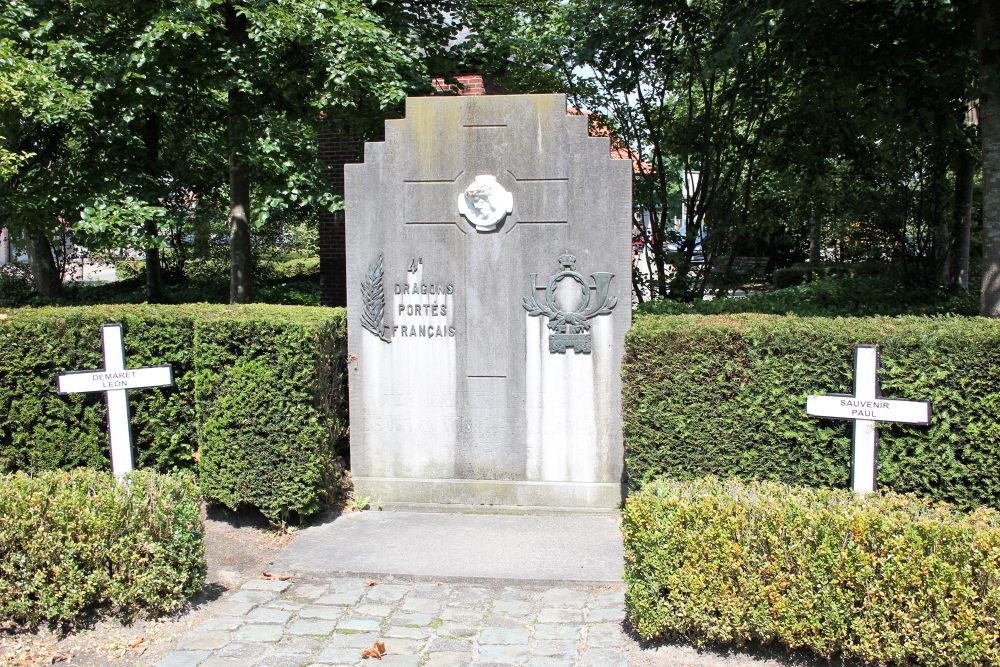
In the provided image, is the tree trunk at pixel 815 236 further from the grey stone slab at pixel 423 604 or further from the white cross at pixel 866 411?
the grey stone slab at pixel 423 604

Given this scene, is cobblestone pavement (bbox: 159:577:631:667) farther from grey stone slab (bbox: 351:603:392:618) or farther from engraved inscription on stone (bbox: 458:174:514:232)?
engraved inscription on stone (bbox: 458:174:514:232)

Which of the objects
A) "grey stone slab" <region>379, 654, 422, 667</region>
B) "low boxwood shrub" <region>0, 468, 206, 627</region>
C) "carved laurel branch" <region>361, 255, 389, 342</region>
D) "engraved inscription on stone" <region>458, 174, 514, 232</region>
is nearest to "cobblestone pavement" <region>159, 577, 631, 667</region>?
"grey stone slab" <region>379, 654, 422, 667</region>

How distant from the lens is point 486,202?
6.81 metres

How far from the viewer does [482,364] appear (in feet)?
22.8

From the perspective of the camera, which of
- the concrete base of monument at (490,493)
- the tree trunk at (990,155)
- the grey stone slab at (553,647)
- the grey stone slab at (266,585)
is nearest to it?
the grey stone slab at (553,647)

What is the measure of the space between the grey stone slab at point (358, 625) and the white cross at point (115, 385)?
7.83ft

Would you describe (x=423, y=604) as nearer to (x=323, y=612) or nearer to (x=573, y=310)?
(x=323, y=612)

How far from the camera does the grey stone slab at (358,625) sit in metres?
4.99

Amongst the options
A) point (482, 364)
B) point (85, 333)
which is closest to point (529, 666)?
point (482, 364)

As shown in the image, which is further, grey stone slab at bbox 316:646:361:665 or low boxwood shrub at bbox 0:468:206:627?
low boxwood shrub at bbox 0:468:206:627

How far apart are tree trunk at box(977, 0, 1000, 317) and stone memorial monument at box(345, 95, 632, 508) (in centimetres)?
338

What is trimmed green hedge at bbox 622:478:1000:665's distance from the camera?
4121 mm

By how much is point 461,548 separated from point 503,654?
1560mm

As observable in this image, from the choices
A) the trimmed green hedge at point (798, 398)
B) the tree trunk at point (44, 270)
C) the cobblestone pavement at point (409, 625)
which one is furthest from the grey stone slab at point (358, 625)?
the tree trunk at point (44, 270)
